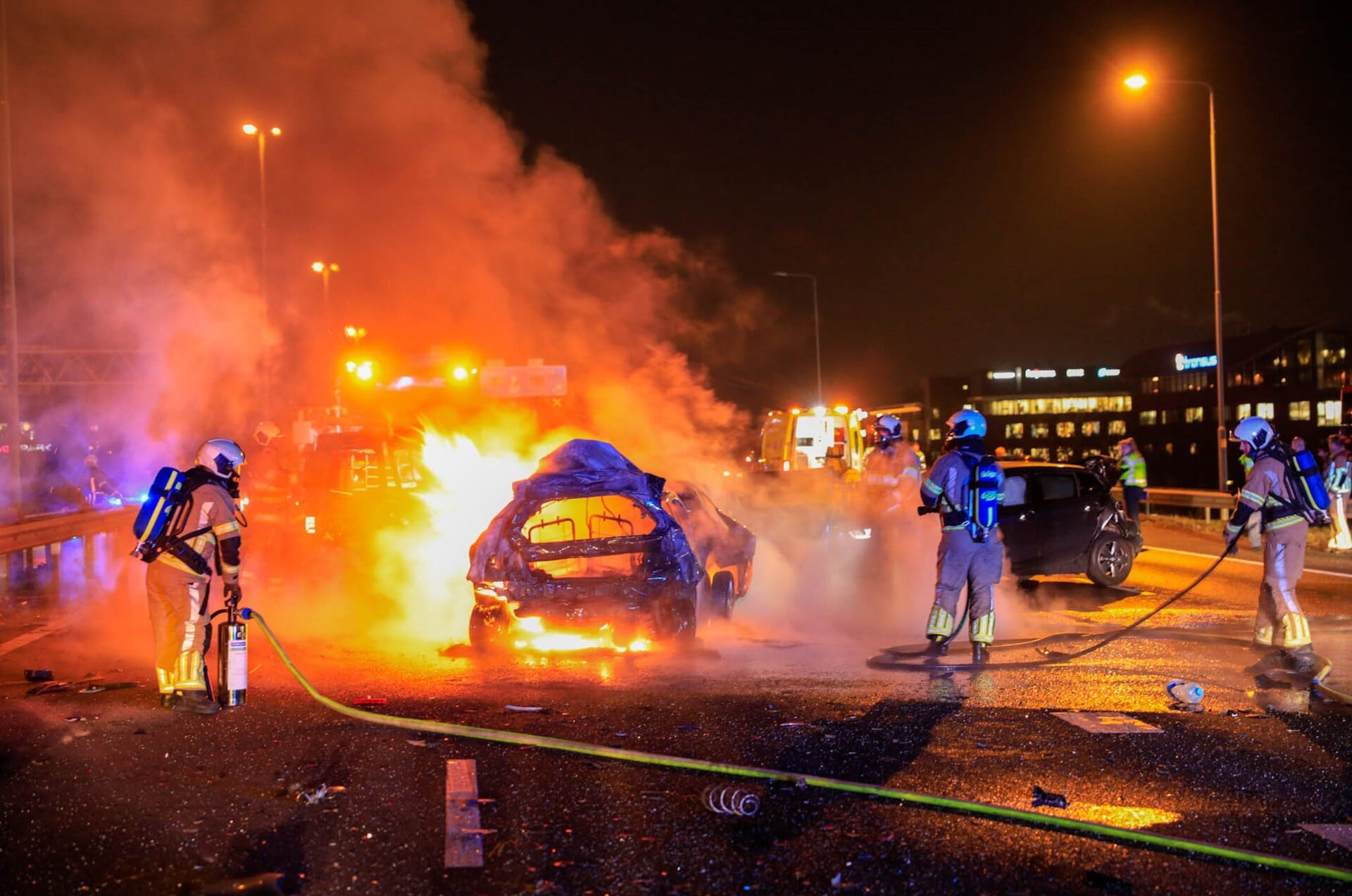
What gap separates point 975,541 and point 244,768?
4.96 meters

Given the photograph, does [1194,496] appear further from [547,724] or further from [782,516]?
[547,724]

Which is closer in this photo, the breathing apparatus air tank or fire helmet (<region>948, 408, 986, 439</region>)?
the breathing apparatus air tank

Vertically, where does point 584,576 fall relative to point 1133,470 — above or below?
below

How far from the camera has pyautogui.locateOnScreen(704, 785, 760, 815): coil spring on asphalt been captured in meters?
4.66

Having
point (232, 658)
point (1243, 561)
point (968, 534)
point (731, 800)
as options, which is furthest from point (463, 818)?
point (1243, 561)

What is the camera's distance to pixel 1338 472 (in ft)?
52.0

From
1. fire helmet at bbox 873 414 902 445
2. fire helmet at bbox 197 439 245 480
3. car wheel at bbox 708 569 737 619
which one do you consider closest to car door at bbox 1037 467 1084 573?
fire helmet at bbox 873 414 902 445

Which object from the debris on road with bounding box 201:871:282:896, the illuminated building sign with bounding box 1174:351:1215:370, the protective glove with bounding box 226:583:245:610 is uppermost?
the illuminated building sign with bounding box 1174:351:1215:370

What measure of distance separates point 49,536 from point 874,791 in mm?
16039

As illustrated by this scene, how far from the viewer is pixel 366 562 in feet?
50.7

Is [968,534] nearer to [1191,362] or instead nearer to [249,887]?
[249,887]

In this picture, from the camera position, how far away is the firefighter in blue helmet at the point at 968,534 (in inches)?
312

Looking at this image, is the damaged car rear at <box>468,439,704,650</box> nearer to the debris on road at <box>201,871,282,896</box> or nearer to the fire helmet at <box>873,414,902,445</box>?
the fire helmet at <box>873,414,902,445</box>

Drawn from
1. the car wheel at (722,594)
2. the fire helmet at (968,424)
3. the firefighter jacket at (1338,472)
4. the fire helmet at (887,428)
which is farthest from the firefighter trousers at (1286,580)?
the firefighter jacket at (1338,472)
